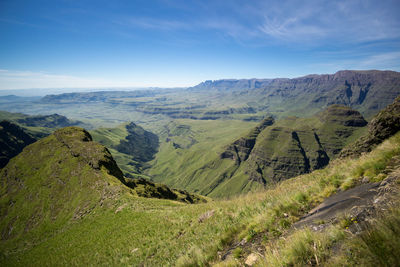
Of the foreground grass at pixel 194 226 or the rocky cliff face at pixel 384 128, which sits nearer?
the foreground grass at pixel 194 226

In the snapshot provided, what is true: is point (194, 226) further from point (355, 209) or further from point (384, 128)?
point (384, 128)

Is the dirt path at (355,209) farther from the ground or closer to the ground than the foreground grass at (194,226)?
farther from the ground

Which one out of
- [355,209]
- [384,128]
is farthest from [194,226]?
[384,128]

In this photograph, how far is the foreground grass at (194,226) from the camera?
7559 millimetres

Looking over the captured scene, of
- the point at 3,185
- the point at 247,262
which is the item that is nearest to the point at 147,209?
the point at 247,262

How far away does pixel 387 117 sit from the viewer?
17.9 metres

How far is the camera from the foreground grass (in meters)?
7.56

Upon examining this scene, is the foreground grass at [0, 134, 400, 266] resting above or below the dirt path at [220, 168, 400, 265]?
below

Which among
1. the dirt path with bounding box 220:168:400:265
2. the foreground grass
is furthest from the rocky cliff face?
the dirt path with bounding box 220:168:400:265

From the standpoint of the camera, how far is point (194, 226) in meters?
A: 13.7

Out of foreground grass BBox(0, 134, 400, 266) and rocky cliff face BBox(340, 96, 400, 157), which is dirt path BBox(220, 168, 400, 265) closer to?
foreground grass BBox(0, 134, 400, 266)

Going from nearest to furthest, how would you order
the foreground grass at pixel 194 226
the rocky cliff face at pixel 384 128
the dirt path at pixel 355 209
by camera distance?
the dirt path at pixel 355 209 → the foreground grass at pixel 194 226 → the rocky cliff face at pixel 384 128

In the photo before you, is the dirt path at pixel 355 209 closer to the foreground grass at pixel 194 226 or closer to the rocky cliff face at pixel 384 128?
the foreground grass at pixel 194 226

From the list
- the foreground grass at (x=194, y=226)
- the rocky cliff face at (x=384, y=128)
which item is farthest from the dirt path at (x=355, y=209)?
the rocky cliff face at (x=384, y=128)
